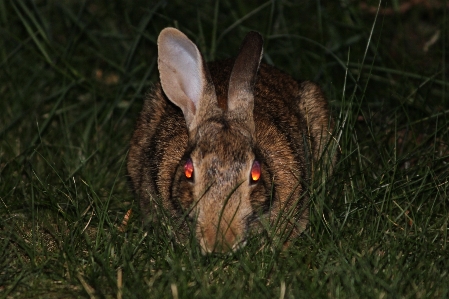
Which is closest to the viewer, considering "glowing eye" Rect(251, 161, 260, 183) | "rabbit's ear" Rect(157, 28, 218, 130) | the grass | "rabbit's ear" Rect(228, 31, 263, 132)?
the grass

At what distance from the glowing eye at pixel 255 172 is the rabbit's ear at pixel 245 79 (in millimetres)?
351

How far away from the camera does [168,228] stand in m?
4.58

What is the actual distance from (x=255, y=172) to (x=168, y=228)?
550 mm

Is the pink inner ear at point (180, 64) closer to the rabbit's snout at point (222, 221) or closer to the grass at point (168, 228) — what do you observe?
the grass at point (168, 228)

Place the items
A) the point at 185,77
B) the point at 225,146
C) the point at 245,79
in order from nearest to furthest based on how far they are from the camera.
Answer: the point at 225,146
the point at 245,79
the point at 185,77

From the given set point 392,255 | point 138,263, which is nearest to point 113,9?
point 138,263

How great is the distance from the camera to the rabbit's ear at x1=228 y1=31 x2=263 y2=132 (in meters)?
4.73

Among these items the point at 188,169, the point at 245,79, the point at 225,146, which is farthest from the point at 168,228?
the point at 245,79


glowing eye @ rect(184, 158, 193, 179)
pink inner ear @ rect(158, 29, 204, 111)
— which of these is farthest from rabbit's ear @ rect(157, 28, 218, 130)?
glowing eye @ rect(184, 158, 193, 179)

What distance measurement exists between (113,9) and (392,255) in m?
4.20

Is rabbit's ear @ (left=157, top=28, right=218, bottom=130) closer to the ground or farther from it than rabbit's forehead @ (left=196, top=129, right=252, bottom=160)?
farther from it

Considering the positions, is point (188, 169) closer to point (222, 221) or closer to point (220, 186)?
point (220, 186)

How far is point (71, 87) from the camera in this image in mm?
6918

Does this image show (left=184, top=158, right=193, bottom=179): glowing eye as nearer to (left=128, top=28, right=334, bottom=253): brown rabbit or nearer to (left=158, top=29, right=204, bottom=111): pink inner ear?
(left=128, top=28, right=334, bottom=253): brown rabbit
